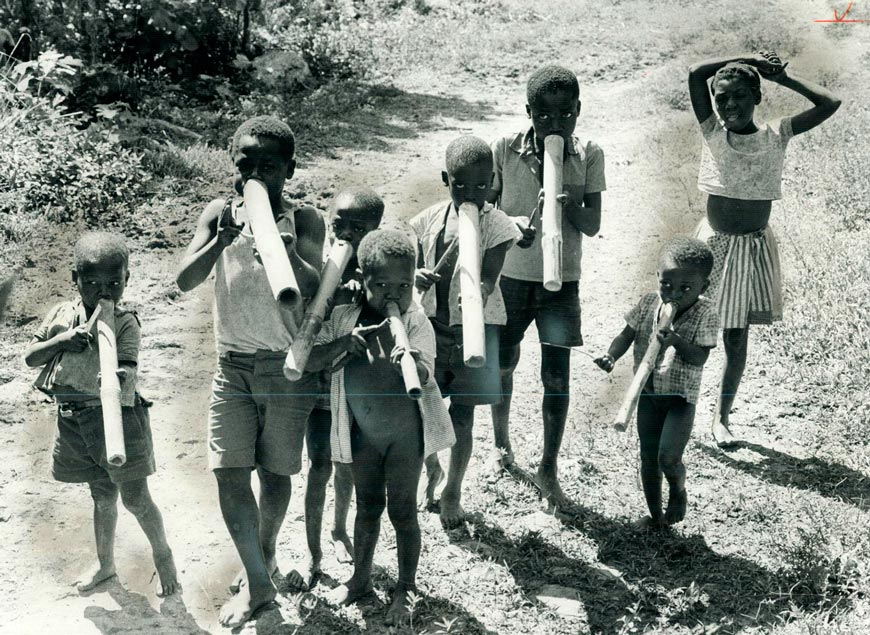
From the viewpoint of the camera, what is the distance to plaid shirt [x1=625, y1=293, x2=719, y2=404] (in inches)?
144

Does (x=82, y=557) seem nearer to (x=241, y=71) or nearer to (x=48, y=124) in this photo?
(x=48, y=124)

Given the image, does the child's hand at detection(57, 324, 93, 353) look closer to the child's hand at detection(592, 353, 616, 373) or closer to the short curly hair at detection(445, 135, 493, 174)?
the short curly hair at detection(445, 135, 493, 174)

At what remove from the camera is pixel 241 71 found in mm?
10734

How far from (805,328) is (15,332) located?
4581 millimetres

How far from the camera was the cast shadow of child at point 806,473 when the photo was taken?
4.21 metres

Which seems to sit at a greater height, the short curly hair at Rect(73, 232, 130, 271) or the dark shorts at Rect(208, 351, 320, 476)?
the short curly hair at Rect(73, 232, 130, 271)

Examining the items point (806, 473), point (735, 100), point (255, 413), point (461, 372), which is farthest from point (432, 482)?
point (735, 100)

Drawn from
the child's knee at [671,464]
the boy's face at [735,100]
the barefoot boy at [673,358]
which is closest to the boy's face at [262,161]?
the barefoot boy at [673,358]

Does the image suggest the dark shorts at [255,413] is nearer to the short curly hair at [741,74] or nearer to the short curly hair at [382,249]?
the short curly hair at [382,249]

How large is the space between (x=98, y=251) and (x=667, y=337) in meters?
2.03

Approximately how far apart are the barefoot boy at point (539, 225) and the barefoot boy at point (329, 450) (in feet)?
2.03

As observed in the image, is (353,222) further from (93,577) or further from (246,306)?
(93,577)

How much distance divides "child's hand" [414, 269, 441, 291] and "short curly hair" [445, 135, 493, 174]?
397 millimetres

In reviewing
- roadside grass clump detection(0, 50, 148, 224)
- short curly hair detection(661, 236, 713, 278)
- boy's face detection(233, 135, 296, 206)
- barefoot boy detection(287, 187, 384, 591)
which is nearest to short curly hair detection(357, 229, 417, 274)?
barefoot boy detection(287, 187, 384, 591)
